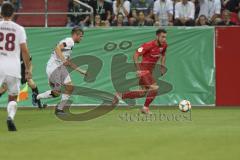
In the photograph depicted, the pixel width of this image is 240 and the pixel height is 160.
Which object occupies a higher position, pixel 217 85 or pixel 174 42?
pixel 174 42

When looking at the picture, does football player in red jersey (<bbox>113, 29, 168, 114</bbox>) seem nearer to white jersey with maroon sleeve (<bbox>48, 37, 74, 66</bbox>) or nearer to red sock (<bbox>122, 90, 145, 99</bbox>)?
red sock (<bbox>122, 90, 145, 99</bbox>)

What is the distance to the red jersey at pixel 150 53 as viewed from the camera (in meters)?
17.6

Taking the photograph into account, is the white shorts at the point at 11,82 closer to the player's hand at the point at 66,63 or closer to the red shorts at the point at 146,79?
the player's hand at the point at 66,63

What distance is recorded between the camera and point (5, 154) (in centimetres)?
1002

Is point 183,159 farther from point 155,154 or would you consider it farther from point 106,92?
point 106,92

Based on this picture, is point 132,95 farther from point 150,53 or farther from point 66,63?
point 66,63

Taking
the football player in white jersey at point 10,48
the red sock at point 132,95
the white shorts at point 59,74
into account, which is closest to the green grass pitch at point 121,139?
the football player in white jersey at point 10,48

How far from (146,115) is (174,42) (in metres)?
4.25

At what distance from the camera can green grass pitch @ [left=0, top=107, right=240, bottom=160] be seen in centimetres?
994

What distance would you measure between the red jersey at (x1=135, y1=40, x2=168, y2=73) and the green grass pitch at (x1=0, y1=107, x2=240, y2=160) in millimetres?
2046

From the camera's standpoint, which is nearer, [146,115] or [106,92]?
[146,115]

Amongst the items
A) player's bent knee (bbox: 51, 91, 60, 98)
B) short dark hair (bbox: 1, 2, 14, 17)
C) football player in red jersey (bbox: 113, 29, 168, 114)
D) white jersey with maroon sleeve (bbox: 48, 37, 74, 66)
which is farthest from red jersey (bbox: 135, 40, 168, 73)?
short dark hair (bbox: 1, 2, 14, 17)

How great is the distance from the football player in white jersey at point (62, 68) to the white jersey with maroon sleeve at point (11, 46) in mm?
→ 4002

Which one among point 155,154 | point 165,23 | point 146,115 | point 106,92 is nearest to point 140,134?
point 155,154
